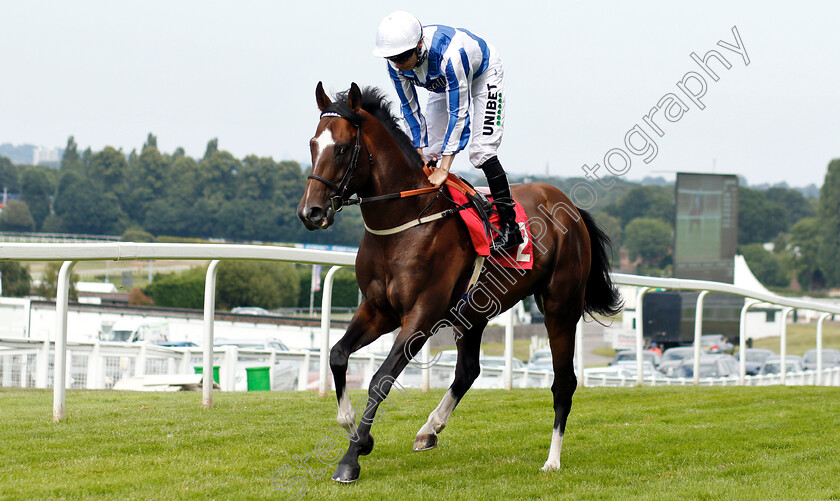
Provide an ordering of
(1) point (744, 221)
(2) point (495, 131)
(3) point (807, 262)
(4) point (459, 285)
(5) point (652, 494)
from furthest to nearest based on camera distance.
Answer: (1) point (744, 221) → (3) point (807, 262) → (2) point (495, 131) → (4) point (459, 285) → (5) point (652, 494)

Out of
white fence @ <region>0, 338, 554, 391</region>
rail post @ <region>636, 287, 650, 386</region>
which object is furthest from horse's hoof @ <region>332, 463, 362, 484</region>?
rail post @ <region>636, 287, 650, 386</region>

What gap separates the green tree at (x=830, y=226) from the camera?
10512 cm

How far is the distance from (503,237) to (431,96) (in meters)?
0.93

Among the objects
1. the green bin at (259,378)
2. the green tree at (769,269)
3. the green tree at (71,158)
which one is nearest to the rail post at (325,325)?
the green bin at (259,378)

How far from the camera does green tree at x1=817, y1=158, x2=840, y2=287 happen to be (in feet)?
345

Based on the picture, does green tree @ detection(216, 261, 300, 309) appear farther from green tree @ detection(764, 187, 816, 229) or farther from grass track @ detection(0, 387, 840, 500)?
green tree @ detection(764, 187, 816, 229)

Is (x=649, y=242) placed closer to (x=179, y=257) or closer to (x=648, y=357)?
Answer: (x=648, y=357)

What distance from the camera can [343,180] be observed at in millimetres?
4078

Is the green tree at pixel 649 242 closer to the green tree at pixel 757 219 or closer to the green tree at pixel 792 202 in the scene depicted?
the green tree at pixel 757 219

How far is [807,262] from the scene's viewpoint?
4508 inches

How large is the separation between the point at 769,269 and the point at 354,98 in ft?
408

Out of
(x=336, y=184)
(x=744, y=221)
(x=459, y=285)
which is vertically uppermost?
(x=744, y=221)

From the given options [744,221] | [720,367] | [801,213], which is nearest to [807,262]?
[744,221]

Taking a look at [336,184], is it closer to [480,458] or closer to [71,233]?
[480,458]
